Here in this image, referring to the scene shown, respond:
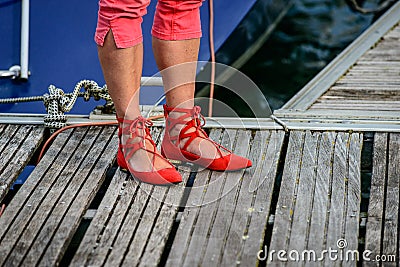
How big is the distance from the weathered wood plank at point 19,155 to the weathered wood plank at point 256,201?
0.70 metres

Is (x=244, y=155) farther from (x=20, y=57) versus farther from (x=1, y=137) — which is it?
(x=20, y=57)

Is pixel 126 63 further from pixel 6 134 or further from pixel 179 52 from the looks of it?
pixel 6 134

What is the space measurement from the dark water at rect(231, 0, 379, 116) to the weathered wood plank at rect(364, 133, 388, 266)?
1.67 metres

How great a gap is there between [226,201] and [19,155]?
29.2 inches

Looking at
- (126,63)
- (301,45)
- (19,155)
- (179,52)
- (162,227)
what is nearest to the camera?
(162,227)

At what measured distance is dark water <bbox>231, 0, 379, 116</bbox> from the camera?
15.1 ft

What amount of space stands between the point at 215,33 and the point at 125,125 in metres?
1.59

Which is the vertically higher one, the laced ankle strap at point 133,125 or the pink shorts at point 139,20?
the pink shorts at point 139,20

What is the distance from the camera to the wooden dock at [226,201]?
2045 millimetres

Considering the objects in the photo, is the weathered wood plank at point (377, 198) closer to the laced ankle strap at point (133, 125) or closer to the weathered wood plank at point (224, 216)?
the weathered wood plank at point (224, 216)

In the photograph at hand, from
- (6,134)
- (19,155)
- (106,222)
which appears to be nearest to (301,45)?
(6,134)

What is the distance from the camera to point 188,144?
8.01ft

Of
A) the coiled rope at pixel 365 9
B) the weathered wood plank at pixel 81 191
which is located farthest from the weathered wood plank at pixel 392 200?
the coiled rope at pixel 365 9

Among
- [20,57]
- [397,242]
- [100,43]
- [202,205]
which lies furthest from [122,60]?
[20,57]
